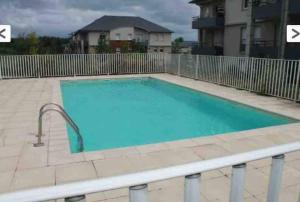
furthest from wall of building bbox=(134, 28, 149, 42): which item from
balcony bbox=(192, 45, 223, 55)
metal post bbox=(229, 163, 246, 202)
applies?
metal post bbox=(229, 163, 246, 202)

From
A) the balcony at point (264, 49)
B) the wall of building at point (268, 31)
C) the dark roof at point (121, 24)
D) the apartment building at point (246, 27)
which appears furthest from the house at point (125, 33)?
the balcony at point (264, 49)

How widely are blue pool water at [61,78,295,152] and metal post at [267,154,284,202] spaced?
14.6 feet

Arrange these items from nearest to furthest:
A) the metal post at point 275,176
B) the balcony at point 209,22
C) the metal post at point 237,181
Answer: the metal post at point 237,181 → the metal post at point 275,176 → the balcony at point 209,22

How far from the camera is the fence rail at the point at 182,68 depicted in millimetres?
10062

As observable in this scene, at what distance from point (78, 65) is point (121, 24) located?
32.6m

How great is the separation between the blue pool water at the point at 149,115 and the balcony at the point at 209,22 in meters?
12.7

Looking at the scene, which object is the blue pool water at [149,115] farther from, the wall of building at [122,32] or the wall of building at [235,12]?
the wall of building at [122,32]

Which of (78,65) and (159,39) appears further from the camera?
(159,39)

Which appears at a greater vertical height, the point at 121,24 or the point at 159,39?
the point at 121,24

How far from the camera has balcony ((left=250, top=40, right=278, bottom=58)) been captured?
18.6 m

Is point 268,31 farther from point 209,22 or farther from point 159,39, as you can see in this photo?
point 159,39

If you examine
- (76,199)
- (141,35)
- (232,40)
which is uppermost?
(141,35)

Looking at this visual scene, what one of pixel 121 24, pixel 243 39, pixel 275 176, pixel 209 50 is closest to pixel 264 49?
pixel 243 39

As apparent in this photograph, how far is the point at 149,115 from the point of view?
32.7ft
